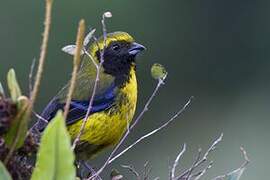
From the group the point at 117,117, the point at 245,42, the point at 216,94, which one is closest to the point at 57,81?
the point at 216,94

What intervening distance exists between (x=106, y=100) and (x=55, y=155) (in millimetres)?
2236

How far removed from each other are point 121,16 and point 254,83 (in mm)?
2184

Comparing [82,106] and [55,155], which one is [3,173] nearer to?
[55,155]

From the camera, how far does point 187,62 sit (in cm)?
1417

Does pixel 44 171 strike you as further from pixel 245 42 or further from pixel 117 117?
pixel 245 42

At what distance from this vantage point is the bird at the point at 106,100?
12.9ft

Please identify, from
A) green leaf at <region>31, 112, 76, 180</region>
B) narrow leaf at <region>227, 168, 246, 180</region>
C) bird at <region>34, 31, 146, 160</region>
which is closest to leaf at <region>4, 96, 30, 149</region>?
green leaf at <region>31, 112, 76, 180</region>

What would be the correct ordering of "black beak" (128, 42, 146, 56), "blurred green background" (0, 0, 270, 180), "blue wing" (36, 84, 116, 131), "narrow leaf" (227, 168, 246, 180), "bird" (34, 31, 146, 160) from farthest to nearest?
"blurred green background" (0, 0, 270, 180) < "black beak" (128, 42, 146, 56) < "bird" (34, 31, 146, 160) < "blue wing" (36, 84, 116, 131) < "narrow leaf" (227, 168, 246, 180)

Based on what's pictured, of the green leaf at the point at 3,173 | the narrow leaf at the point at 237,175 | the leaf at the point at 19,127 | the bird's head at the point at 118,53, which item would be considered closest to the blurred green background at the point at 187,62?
the bird's head at the point at 118,53

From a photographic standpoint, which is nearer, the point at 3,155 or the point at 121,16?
the point at 3,155

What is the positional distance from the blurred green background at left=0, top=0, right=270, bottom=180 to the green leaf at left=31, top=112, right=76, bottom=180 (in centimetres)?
710

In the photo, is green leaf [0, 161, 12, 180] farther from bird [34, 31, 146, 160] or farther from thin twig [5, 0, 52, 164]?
bird [34, 31, 146, 160]

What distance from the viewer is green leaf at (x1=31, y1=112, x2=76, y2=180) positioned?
75.1 inches

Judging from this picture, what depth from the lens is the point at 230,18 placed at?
50.6 ft
